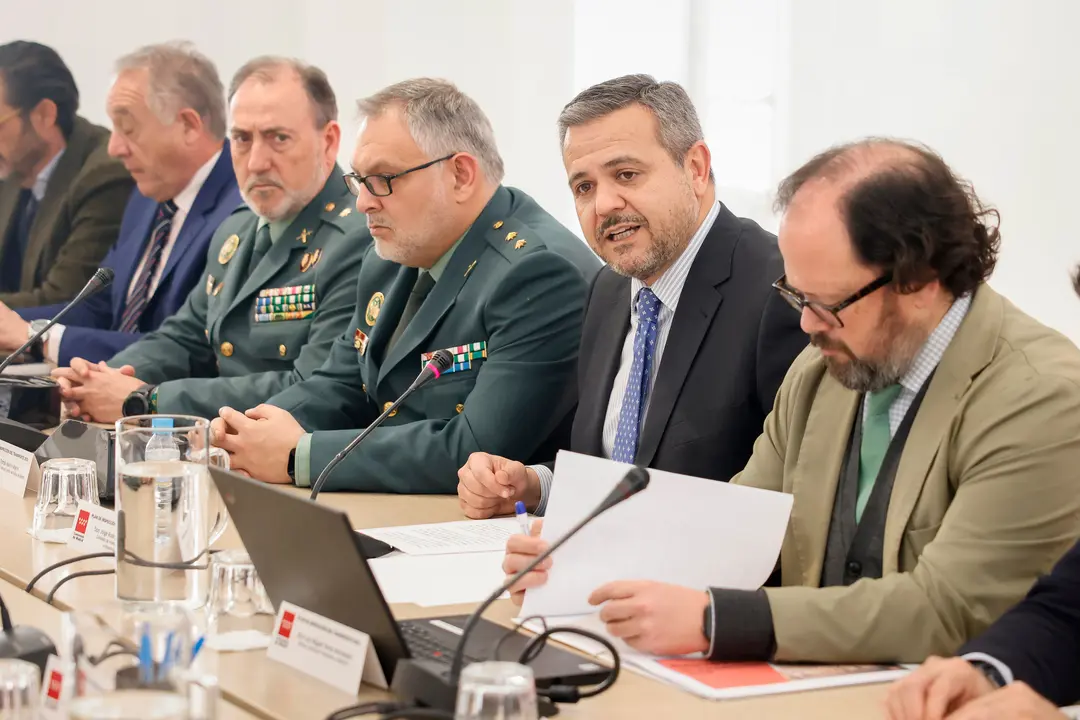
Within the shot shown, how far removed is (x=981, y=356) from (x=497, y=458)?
0.99 meters

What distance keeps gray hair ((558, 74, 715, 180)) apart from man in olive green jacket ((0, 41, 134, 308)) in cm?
321

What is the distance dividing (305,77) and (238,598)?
2.61 m

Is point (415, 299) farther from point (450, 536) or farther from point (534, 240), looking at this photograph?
point (450, 536)

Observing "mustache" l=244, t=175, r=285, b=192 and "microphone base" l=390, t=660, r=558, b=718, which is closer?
"microphone base" l=390, t=660, r=558, b=718

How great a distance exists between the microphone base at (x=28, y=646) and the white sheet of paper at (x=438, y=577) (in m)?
0.48

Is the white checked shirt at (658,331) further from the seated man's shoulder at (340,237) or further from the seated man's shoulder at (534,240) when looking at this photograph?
the seated man's shoulder at (340,237)

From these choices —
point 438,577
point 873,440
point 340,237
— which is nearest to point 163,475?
point 438,577

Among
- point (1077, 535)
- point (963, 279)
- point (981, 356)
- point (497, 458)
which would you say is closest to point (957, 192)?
point (963, 279)

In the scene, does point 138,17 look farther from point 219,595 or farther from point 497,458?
point 219,595

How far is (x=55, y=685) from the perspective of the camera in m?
1.35

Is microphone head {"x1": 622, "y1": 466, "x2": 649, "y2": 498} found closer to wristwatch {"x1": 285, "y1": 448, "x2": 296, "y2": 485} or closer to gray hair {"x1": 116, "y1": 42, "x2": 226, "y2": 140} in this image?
wristwatch {"x1": 285, "y1": 448, "x2": 296, "y2": 485}

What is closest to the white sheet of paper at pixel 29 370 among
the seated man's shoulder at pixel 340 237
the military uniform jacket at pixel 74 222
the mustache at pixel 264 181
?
the mustache at pixel 264 181

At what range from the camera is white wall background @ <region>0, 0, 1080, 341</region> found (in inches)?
139

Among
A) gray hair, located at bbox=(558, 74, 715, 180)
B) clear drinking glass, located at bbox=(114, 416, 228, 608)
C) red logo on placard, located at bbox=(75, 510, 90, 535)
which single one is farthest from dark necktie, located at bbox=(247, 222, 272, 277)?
clear drinking glass, located at bbox=(114, 416, 228, 608)
